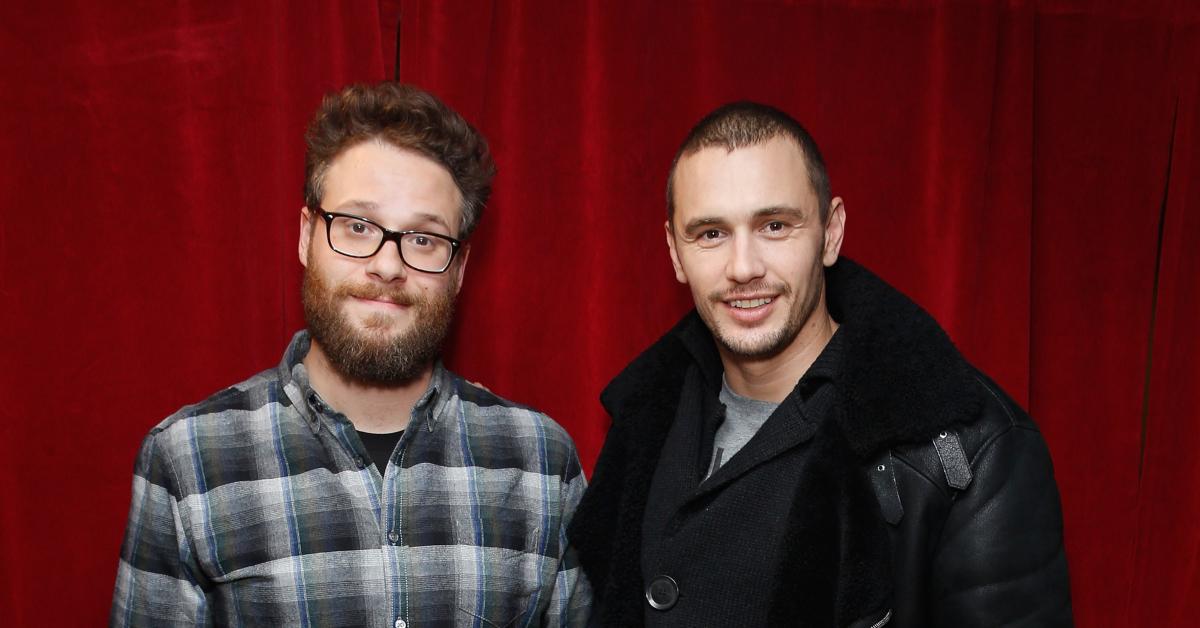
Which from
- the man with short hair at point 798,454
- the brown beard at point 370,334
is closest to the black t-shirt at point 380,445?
the brown beard at point 370,334

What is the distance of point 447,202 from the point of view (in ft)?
5.43

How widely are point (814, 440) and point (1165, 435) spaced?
1.40 metres

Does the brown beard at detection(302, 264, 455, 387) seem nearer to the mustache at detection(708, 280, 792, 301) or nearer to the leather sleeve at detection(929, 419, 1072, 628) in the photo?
the mustache at detection(708, 280, 792, 301)

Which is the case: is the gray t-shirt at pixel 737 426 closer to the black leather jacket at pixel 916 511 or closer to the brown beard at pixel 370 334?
the black leather jacket at pixel 916 511

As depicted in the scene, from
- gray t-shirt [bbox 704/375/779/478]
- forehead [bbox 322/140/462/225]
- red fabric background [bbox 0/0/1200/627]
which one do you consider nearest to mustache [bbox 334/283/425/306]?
forehead [bbox 322/140/462/225]

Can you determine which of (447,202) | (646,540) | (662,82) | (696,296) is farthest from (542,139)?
(646,540)

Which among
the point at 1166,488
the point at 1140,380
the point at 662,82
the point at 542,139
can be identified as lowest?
the point at 1166,488

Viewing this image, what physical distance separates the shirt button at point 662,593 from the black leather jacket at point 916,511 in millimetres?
18

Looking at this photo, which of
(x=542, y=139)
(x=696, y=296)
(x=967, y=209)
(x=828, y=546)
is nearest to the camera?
(x=828, y=546)

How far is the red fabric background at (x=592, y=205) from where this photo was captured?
1844 millimetres

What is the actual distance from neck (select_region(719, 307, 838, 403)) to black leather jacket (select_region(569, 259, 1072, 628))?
0.44 ft

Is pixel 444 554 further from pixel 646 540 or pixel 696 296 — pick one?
pixel 696 296

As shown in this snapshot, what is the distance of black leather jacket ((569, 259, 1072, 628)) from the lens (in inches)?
53.2

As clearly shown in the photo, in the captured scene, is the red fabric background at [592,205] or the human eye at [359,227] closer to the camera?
the human eye at [359,227]
